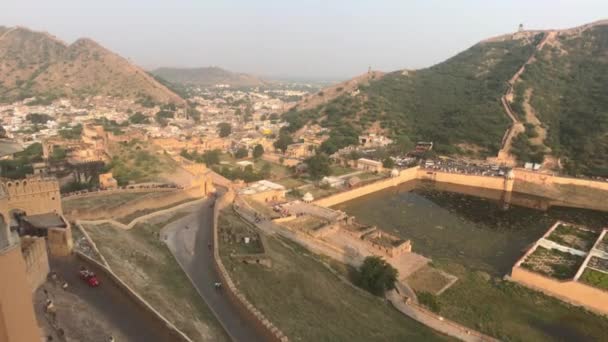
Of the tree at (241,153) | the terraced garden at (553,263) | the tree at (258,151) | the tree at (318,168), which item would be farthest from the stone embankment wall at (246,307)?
the tree at (241,153)

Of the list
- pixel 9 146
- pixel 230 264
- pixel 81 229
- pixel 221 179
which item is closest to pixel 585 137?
pixel 221 179

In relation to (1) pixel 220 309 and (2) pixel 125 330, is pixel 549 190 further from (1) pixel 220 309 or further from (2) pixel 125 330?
(2) pixel 125 330

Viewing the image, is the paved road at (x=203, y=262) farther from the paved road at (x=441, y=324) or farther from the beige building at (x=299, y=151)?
the beige building at (x=299, y=151)

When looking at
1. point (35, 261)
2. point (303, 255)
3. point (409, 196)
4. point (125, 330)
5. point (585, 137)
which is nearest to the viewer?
point (125, 330)

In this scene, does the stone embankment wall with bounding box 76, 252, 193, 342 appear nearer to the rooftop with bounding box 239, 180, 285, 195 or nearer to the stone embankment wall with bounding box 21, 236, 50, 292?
the stone embankment wall with bounding box 21, 236, 50, 292

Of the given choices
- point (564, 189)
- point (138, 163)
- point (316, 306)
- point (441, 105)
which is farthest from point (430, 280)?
point (441, 105)

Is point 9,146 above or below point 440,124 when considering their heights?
above
